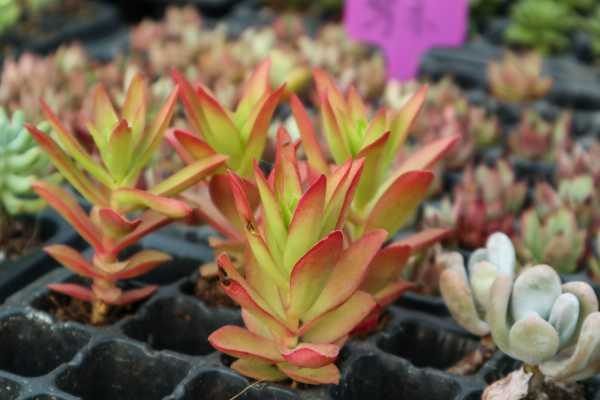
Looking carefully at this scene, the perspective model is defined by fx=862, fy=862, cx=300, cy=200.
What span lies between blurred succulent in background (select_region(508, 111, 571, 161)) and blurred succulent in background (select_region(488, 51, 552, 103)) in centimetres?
22

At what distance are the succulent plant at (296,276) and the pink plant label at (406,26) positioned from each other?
3.14 ft

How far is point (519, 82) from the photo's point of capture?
6.34 ft

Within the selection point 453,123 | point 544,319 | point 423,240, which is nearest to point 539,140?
point 453,123

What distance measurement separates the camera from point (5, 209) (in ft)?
3.99

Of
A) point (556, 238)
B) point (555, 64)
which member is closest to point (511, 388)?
point (556, 238)

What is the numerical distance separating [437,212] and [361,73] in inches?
26.5

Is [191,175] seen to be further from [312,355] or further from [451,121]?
[451,121]

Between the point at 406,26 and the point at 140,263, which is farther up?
the point at 406,26

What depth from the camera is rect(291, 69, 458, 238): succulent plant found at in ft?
3.07

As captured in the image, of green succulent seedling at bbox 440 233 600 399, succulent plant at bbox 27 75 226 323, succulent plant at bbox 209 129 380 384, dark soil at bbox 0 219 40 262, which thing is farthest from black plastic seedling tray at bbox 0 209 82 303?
green succulent seedling at bbox 440 233 600 399

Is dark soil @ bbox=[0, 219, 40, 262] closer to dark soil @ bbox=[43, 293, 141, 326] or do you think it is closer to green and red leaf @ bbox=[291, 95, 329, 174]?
dark soil @ bbox=[43, 293, 141, 326]

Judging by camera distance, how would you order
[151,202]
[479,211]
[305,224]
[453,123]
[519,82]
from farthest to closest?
[519,82]
[453,123]
[479,211]
[151,202]
[305,224]

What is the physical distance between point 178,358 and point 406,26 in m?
1.04

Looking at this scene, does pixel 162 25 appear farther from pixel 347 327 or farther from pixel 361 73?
pixel 347 327
